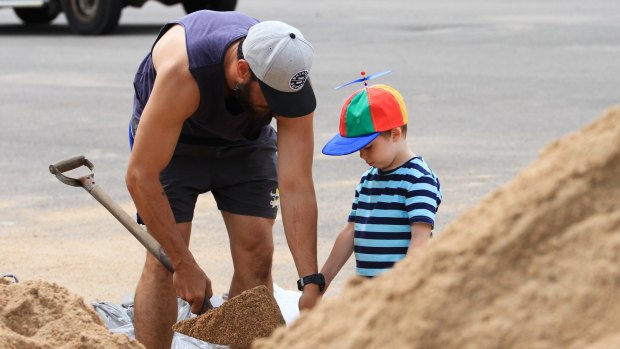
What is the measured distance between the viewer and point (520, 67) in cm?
1266

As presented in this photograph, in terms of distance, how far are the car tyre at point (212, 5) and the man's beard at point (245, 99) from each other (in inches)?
475

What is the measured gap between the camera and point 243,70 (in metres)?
4.12

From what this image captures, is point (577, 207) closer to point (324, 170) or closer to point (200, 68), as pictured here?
point (200, 68)

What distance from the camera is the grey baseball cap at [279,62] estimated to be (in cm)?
399

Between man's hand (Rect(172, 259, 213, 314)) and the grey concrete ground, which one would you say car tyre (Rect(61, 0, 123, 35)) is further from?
man's hand (Rect(172, 259, 213, 314))

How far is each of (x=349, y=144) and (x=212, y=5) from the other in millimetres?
12773

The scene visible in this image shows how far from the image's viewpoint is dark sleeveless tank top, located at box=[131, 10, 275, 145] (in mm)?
4223

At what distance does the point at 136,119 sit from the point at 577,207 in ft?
9.00

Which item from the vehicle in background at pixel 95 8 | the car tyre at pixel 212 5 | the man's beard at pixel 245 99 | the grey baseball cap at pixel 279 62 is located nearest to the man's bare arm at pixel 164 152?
the man's beard at pixel 245 99

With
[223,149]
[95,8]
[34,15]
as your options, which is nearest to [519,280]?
[223,149]

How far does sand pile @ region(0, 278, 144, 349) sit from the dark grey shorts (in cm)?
101

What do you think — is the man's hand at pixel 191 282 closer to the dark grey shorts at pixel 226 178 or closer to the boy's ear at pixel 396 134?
the dark grey shorts at pixel 226 178

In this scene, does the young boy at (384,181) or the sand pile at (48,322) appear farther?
the young boy at (384,181)

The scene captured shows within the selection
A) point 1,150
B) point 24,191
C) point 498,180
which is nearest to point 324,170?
point 498,180
